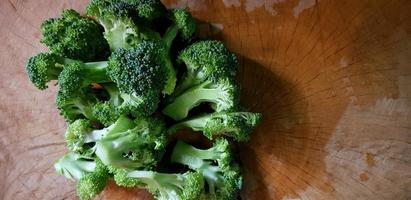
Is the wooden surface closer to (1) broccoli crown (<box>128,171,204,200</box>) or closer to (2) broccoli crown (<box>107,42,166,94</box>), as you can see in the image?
(1) broccoli crown (<box>128,171,204,200</box>)

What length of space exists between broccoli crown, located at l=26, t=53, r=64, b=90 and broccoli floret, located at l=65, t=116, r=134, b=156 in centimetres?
17

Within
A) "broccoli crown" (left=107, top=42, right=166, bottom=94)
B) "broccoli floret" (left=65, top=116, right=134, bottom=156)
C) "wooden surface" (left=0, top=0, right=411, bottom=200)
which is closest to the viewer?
"broccoli crown" (left=107, top=42, right=166, bottom=94)

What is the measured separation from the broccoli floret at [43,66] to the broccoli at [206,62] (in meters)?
0.37

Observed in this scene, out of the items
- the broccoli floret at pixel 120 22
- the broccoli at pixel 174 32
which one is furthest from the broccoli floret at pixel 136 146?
the broccoli floret at pixel 120 22

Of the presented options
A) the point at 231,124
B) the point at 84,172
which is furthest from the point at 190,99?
the point at 84,172

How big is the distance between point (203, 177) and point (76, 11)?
28.8 inches

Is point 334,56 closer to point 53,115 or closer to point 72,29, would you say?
point 72,29

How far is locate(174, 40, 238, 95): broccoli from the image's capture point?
5.20 ft

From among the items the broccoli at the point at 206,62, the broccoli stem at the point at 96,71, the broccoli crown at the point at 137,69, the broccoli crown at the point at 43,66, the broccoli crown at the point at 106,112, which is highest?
the broccoli at the point at 206,62

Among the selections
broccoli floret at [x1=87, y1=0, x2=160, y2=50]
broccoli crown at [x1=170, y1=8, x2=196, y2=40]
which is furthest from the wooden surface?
broccoli floret at [x1=87, y1=0, x2=160, y2=50]

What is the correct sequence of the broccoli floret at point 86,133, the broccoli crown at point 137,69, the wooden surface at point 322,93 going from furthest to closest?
the wooden surface at point 322,93 < the broccoli floret at point 86,133 < the broccoli crown at point 137,69

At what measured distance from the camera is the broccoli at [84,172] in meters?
1.62

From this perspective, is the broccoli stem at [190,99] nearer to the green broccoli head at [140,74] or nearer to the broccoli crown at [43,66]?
the green broccoli head at [140,74]

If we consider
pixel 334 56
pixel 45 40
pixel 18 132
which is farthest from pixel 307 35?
pixel 18 132
